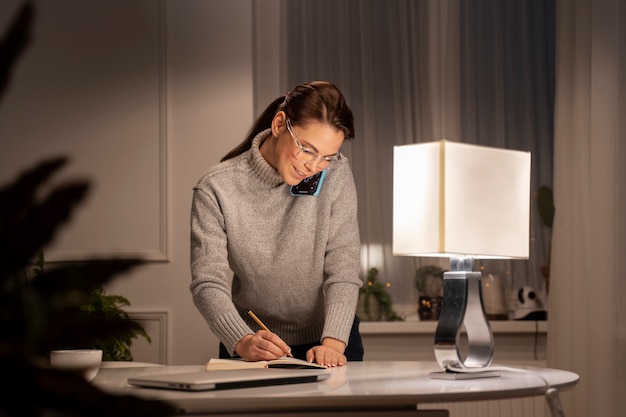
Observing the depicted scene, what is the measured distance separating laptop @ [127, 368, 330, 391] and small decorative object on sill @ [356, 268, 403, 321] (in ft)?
7.65

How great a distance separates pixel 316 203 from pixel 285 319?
1.02ft

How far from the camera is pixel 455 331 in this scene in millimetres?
1671

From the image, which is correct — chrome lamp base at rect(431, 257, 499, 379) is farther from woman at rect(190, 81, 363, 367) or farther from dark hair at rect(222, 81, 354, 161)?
dark hair at rect(222, 81, 354, 161)

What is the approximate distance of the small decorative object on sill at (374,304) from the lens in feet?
12.6

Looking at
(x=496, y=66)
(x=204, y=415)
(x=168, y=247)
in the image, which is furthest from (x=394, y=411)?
(x=496, y=66)

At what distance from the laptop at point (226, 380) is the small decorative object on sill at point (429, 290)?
2355 millimetres

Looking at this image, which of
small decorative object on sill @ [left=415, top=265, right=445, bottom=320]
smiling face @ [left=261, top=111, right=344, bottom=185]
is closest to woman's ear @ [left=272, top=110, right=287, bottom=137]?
smiling face @ [left=261, top=111, right=344, bottom=185]

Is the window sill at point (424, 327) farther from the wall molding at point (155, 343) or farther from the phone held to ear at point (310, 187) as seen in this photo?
the phone held to ear at point (310, 187)

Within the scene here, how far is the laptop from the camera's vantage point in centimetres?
135

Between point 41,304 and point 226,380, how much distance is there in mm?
1075

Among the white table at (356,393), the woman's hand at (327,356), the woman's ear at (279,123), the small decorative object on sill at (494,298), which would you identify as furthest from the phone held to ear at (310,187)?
the small decorative object on sill at (494,298)

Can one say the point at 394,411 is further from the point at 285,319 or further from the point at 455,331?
the point at 285,319

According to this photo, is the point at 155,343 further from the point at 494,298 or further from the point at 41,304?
the point at 41,304

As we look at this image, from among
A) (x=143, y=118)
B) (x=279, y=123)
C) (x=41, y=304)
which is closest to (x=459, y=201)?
(x=279, y=123)
